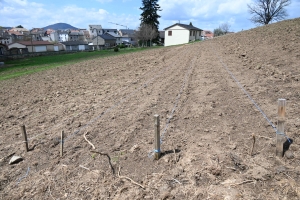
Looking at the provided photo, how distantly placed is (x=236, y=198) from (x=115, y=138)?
2724mm

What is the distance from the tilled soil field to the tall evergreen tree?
4872 cm

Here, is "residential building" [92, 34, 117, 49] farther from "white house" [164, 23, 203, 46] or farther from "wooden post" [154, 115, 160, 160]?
"wooden post" [154, 115, 160, 160]

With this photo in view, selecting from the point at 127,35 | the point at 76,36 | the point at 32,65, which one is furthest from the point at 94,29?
the point at 32,65

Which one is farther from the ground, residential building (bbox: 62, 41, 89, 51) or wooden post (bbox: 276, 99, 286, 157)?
residential building (bbox: 62, 41, 89, 51)

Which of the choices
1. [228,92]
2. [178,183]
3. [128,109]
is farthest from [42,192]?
[228,92]

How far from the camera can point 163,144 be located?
4164mm

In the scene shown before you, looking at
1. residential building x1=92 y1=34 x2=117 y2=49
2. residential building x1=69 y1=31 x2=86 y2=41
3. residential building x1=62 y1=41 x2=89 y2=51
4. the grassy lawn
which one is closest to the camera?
the grassy lawn

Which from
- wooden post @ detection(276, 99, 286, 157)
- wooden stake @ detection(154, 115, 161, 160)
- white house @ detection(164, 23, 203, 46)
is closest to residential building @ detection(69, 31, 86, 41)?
white house @ detection(164, 23, 203, 46)

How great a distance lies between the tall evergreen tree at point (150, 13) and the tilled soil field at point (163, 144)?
4872cm

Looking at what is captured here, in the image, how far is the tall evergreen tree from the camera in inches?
2025

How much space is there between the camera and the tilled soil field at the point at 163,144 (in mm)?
3127

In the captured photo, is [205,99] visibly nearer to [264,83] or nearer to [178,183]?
[264,83]

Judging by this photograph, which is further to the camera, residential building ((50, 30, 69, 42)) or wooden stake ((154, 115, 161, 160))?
residential building ((50, 30, 69, 42))

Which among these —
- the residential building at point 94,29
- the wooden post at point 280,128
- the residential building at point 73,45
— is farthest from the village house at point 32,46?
the wooden post at point 280,128
